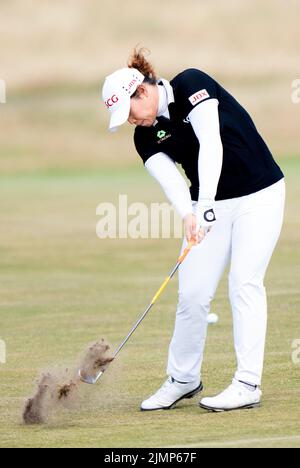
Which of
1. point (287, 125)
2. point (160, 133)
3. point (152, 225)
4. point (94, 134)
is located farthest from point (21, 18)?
point (160, 133)

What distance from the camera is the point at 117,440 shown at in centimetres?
631

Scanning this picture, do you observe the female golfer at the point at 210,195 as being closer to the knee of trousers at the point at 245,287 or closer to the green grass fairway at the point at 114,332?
the knee of trousers at the point at 245,287

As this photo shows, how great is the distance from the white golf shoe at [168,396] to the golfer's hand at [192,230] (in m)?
0.91

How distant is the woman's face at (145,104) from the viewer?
7059 mm

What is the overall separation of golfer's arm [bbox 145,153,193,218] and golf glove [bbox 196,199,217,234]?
0.60ft

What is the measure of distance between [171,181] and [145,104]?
0.53 metres

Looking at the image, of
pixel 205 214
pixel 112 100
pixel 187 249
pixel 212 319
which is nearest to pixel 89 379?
pixel 187 249

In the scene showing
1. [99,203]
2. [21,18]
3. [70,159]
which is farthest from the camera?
[21,18]

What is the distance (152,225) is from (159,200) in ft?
3.73

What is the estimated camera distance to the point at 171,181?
7.36m

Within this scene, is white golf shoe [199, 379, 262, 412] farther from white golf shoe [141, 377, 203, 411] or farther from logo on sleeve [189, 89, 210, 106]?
logo on sleeve [189, 89, 210, 106]

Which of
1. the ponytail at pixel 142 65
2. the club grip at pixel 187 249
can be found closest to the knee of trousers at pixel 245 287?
the club grip at pixel 187 249

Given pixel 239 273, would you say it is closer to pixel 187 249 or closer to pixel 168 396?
pixel 187 249
